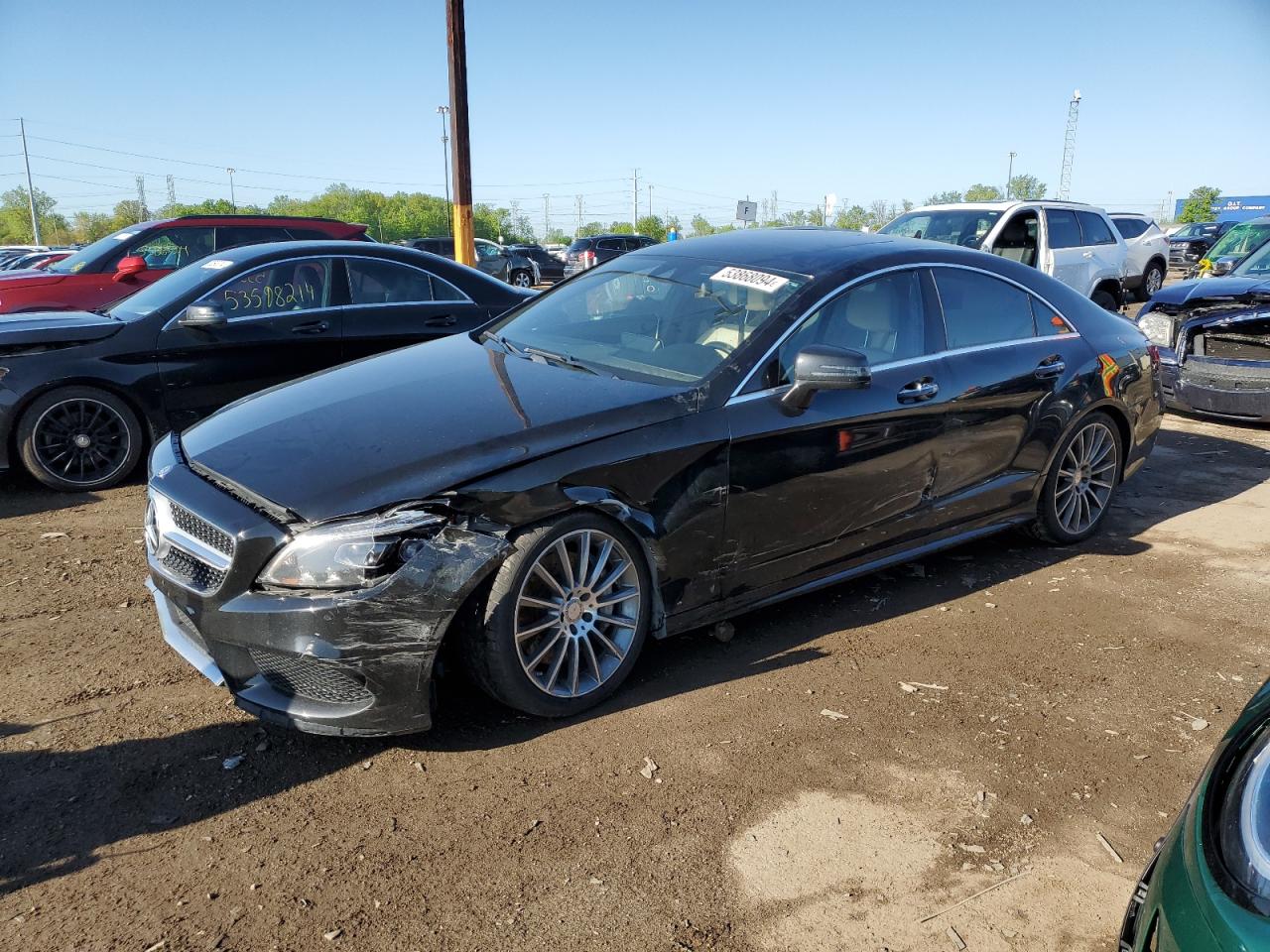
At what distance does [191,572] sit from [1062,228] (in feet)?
39.7

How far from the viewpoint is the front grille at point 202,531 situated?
118 inches

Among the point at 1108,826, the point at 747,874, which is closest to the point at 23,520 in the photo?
the point at 747,874

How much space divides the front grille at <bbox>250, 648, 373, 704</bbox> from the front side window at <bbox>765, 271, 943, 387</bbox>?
190 centimetres

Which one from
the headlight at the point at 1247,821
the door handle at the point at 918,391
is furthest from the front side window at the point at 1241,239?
the headlight at the point at 1247,821

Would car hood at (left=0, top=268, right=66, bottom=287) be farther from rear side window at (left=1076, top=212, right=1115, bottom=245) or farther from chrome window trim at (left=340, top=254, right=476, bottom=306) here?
rear side window at (left=1076, top=212, right=1115, bottom=245)

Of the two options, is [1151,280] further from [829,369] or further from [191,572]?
[191,572]

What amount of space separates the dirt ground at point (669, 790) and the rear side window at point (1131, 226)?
13.9m

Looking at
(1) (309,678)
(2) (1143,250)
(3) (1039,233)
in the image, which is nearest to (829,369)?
(1) (309,678)

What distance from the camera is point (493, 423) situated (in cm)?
336

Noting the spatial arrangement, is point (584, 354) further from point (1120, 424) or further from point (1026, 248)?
point (1026, 248)

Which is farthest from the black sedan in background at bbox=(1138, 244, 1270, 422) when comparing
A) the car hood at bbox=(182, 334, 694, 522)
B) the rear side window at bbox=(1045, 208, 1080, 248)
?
the car hood at bbox=(182, 334, 694, 522)

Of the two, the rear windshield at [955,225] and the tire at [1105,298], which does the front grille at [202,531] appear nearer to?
the rear windshield at [955,225]

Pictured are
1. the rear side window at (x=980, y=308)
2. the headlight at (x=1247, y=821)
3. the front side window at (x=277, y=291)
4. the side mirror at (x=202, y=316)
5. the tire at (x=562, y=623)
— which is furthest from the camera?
the front side window at (x=277, y=291)

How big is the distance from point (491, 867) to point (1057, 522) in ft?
12.2
